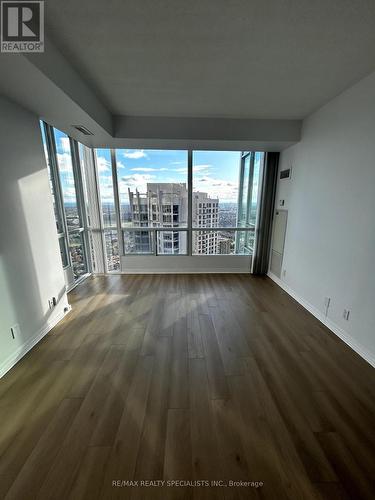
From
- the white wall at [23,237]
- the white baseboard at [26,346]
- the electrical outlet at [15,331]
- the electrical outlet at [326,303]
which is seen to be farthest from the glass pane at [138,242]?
the electrical outlet at [326,303]

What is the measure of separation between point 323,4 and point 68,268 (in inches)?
166

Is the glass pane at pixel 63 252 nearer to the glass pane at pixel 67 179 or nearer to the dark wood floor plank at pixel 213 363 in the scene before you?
the glass pane at pixel 67 179

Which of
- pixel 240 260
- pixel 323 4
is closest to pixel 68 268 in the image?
pixel 240 260

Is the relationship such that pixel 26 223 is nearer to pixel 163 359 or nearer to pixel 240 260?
pixel 163 359

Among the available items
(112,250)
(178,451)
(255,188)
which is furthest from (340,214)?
(112,250)

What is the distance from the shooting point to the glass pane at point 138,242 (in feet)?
14.3

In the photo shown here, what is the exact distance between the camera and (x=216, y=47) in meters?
1.64

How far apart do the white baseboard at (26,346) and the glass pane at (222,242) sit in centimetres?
282

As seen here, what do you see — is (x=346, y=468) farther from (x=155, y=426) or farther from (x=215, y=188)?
(x=215, y=188)

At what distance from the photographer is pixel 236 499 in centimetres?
105

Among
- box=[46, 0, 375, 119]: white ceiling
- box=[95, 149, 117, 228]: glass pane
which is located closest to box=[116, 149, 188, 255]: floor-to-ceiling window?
box=[95, 149, 117, 228]: glass pane

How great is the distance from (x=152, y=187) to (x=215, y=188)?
52.3 inches

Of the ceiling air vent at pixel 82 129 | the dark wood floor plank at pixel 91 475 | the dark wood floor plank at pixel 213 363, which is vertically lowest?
the dark wood floor plank at pixel 213 363

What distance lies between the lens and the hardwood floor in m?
1.13
